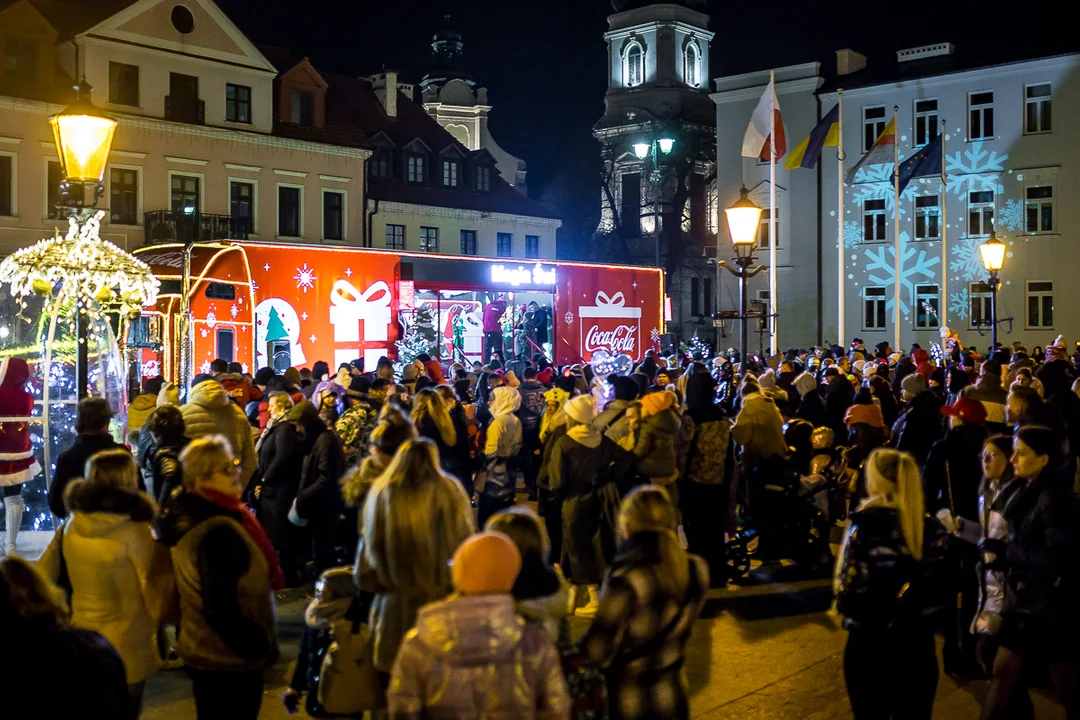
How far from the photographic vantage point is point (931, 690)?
568cm

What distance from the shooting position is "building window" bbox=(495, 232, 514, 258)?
48812 millimetres

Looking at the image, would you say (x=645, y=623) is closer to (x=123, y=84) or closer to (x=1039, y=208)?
(x=123, y=84)

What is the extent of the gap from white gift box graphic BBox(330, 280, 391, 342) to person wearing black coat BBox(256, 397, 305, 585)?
31.3ft

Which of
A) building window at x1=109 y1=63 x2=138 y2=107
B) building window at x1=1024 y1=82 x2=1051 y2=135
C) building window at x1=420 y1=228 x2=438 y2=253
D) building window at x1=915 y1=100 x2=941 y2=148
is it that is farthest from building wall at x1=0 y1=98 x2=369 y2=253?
building window at x1=1024 y1=82 x2=1051 y2=135

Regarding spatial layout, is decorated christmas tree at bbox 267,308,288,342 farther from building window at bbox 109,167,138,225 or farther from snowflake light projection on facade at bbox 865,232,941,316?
snowflake light projection on facade at bbox 865,232,941,316

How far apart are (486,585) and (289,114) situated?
38406 mm

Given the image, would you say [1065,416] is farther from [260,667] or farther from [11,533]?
[11,533]

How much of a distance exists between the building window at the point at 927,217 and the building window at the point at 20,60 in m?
30.1

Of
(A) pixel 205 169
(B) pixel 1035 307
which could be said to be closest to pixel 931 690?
(A) pixel 205 169

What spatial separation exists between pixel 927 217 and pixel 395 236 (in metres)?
20.0

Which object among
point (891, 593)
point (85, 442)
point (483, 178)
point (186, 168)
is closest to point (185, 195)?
point (186, 168)

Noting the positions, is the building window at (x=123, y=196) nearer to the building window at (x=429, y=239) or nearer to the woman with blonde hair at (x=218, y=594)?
the building window at (x=429, y=239)

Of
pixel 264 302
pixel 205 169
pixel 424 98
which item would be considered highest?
pixel 424 98

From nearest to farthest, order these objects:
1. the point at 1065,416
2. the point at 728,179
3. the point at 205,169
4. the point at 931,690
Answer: the point at 931,690 < the point at 1065,416 < the point at 205,169 < the point at 728,179
